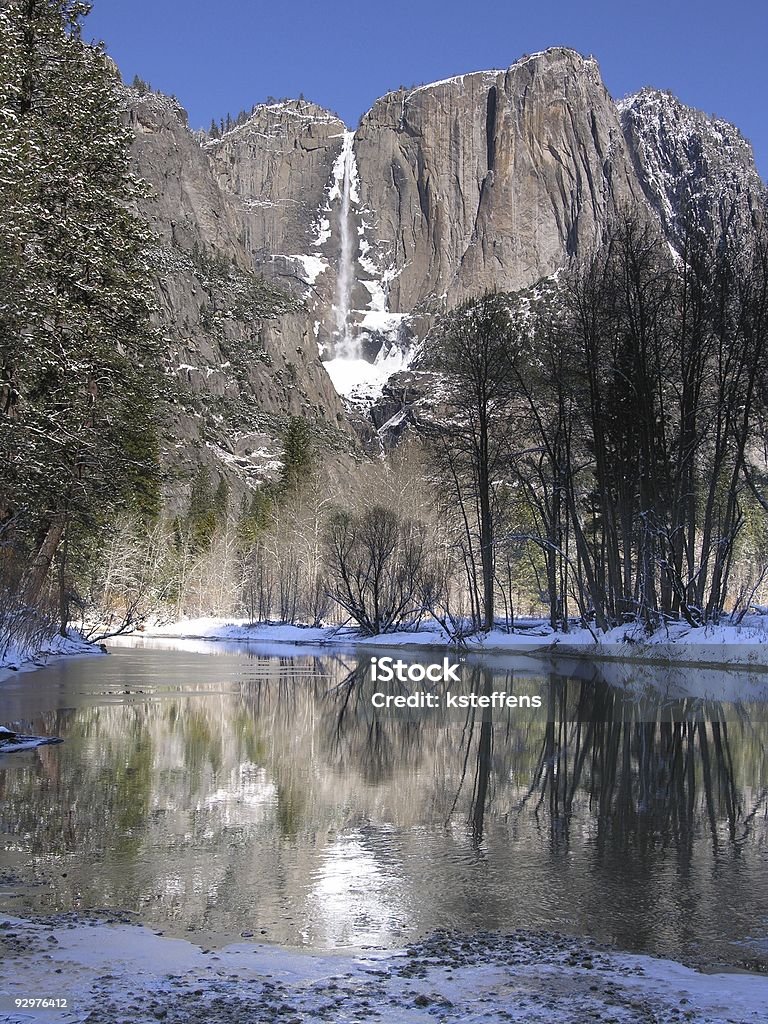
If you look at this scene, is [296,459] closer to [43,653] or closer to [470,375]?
[470,375]

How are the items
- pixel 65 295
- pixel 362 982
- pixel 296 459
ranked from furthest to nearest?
pixel 296 459 → pixel 65 295 → pixel 362 982

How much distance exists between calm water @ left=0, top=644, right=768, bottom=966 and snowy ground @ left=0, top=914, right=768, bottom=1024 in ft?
0.94

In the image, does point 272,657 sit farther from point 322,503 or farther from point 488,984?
point 322,503

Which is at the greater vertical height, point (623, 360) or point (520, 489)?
point (623, 360)

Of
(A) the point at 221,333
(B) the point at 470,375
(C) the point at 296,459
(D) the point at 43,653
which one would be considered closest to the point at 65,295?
(D) the point at 43,653

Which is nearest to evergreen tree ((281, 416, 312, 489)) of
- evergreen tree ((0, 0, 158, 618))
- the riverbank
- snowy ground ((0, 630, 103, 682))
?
the riverbank

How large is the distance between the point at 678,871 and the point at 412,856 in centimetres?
169

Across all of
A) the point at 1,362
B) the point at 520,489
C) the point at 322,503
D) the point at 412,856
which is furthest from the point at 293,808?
the point at 322,503

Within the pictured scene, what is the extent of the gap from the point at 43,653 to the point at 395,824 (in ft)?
70.5

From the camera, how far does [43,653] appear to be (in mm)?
27078

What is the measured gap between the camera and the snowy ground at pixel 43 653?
73.7 ft

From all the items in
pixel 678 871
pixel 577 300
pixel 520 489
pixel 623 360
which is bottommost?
pixel 678 871

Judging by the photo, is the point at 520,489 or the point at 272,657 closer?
the point at 272,657

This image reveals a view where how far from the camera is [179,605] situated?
246 ft
